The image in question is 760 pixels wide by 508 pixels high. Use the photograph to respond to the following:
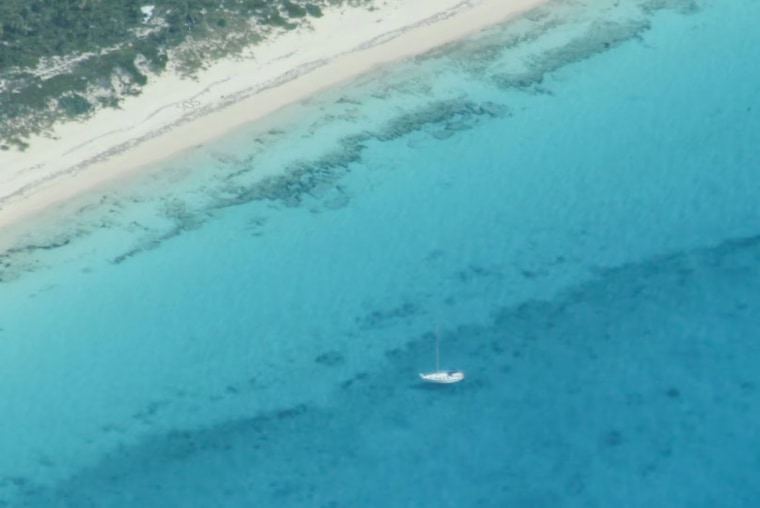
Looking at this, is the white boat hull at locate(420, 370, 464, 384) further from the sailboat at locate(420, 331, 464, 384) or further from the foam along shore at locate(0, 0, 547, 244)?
the foam along shore at locate(0, 0, 547, 244)

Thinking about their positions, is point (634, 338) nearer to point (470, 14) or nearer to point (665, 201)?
point (665, 201)

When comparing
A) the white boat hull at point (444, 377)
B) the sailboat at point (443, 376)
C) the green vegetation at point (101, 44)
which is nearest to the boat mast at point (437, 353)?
the sailboat at point (443, 376)

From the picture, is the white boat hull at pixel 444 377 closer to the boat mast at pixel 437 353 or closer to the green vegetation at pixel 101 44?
the boat mast at pixel 437 353

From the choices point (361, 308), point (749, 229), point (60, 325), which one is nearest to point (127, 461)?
point (60, 325)

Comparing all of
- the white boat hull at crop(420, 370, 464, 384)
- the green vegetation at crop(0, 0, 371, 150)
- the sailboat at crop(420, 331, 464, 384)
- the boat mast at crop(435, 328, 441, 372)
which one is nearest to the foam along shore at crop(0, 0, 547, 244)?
the green vegetation at crop(0, 0, 371, 150)

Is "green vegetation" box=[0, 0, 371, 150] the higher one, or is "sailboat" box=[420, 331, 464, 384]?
"green vegetation" box=[0, 0, 371, 150]

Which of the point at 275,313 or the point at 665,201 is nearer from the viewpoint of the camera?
the point at 275,313

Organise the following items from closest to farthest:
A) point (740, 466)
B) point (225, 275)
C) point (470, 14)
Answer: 1. point (740, 466)
2. point (225, 275)
3. point (470, 14)
